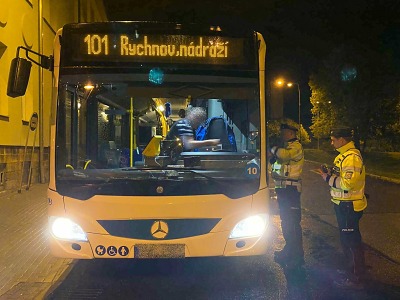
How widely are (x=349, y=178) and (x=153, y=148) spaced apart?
2.16 meters

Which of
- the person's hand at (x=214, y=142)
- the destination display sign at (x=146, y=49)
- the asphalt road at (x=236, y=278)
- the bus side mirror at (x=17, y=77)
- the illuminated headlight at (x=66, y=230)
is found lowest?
the asphalt road at (x=236, y=278)

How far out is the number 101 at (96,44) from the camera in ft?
16.2

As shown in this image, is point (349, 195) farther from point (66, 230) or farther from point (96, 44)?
point (96, 44)

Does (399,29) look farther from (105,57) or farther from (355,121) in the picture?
(105,57)

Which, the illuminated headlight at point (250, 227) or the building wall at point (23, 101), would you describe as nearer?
the illuminated headlight at point (250, 227)

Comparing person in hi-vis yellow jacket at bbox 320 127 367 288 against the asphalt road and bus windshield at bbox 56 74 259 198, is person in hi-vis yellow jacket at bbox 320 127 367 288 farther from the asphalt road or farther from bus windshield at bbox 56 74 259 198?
bus windshield at bbox 56 74 259 198

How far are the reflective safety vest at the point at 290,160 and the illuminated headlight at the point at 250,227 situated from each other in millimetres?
1507

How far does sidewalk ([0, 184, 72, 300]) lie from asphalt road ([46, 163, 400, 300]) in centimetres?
22

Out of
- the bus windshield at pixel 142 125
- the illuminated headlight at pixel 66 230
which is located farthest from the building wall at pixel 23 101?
the illuminated headlight at pixel 66 230

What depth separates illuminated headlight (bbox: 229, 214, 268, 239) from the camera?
4789 mm

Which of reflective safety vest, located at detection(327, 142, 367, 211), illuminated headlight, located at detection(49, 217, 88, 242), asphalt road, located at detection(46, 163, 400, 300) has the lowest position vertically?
asphalt road, located at detection(46, 163, 400, 300)

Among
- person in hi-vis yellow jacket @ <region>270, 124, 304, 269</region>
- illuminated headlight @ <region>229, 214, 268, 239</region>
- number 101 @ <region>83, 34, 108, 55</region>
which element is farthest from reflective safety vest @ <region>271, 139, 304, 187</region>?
number 101 @ <region>83, 34, 108, 55</region>

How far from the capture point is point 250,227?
484 cm

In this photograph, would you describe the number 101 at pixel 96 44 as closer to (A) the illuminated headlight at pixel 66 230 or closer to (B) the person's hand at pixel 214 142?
(B) the person's hand at pixel 214 142
